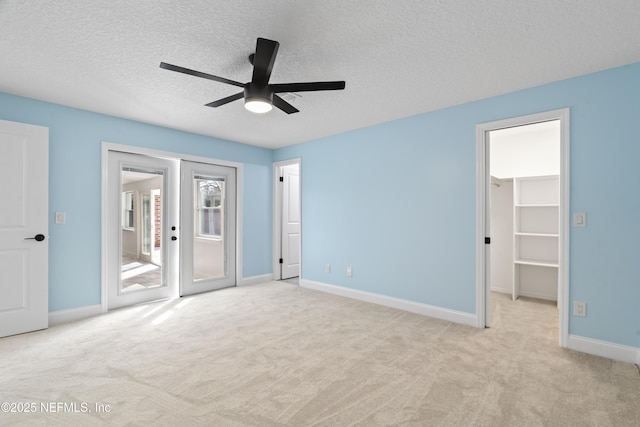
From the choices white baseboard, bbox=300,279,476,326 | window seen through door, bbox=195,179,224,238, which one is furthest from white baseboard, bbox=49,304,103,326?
white baseboard, bbox=300,279,476,326

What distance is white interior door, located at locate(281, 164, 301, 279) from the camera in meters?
5.74

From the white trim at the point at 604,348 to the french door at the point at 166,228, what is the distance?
443 centimetres

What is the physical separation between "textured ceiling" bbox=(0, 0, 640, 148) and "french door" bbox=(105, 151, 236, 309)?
3.73ft

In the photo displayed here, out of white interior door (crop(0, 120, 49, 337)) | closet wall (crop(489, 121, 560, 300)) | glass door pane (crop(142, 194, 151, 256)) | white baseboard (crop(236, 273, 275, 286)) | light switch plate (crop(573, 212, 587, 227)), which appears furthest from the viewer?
white baseboard (crop(236, 273, 275, 286))

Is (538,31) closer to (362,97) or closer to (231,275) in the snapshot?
(362,97)

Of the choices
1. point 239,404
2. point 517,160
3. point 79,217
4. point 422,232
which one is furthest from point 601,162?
point 79,217

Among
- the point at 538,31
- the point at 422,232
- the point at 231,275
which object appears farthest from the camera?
the point at 231,275

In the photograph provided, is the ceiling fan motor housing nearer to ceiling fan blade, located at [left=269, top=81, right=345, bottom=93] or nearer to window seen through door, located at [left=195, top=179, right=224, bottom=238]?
ceiling fan blade, located at [left=269, top=81, right=345, bottom=93]

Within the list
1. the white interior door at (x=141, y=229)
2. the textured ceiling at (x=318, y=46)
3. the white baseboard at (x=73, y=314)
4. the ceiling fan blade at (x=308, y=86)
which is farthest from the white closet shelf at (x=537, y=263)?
the white baseboard at (x=73, y=314)

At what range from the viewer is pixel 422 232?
3734mm

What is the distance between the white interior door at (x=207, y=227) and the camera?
4.52 m

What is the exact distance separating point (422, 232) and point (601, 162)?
176 centimetres

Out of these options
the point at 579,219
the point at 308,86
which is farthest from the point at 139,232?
the point at 579,219

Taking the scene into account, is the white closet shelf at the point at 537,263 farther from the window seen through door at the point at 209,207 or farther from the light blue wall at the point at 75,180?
the light blue wall at the point at 75,180
